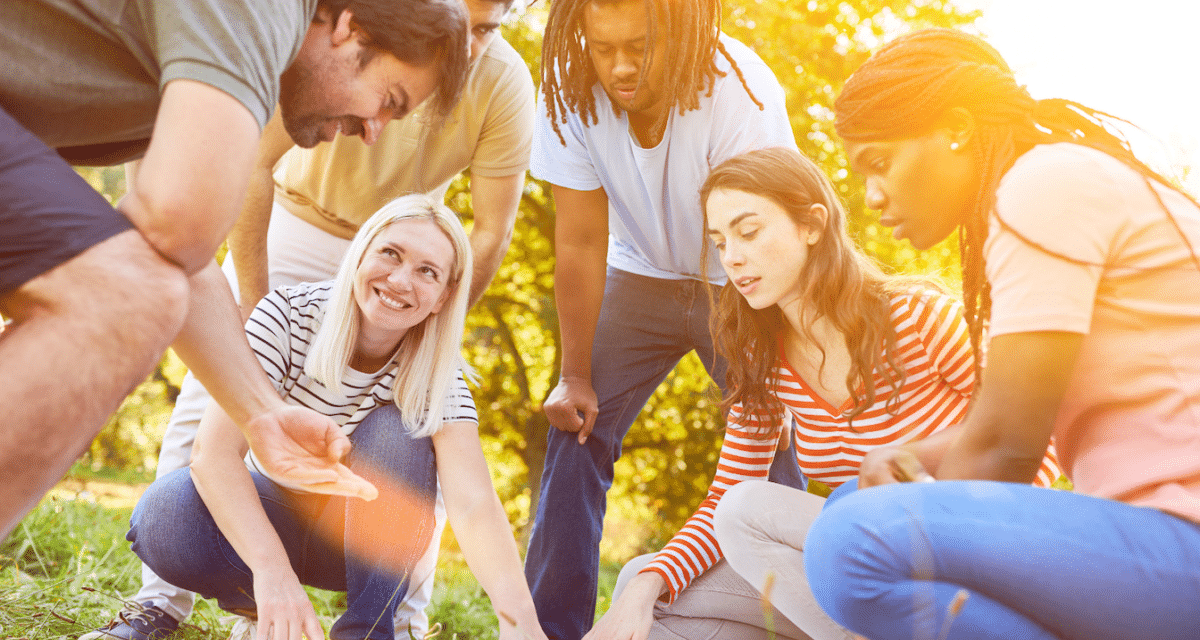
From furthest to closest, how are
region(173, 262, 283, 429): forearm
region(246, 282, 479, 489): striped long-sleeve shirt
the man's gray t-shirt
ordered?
region(246, 282, 479, 489): striped long-sleeve shirt, region(173, 262, 283, 429): forearm, the man's gray t-shirt

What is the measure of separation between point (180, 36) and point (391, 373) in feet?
5.58

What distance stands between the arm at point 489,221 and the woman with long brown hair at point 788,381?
113 cm

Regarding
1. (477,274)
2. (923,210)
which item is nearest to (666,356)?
(477,274)

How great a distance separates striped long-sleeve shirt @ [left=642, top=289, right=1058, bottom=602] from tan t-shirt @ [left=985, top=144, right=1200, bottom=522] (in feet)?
2.52

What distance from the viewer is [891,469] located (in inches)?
80.7

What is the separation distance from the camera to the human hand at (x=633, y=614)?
246 centimetres

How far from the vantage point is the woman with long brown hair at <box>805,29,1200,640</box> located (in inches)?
62.2

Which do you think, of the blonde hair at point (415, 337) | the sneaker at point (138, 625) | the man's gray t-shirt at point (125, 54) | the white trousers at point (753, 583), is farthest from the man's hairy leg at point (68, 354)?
the sneaker at point (138, 625)

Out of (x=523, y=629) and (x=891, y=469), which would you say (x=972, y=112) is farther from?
(x=523, y=629)

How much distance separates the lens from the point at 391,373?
3.01 meters

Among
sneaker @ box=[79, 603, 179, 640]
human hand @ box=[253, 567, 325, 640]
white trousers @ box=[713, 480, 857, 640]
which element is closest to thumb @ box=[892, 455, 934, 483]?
white trousers @ box=[713, 480, 857, 640]

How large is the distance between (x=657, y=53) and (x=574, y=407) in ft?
4.49

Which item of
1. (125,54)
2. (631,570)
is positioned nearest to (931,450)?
(631,570)

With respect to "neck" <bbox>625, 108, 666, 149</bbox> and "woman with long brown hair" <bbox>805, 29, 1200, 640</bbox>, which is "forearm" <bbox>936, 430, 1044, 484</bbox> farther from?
"neck" <bbox>625, 108, 666, 149</bbox>
